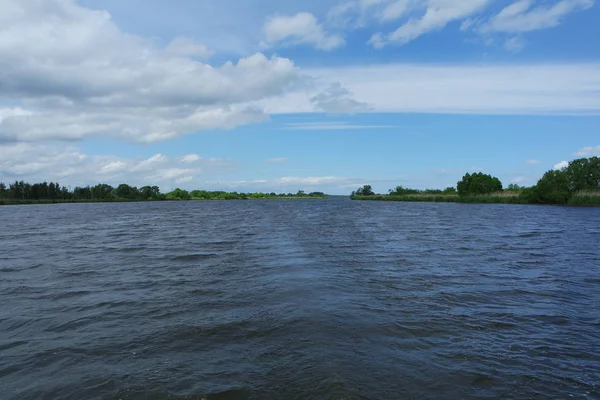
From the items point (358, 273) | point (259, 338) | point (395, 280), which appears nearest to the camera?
point (259, 338)

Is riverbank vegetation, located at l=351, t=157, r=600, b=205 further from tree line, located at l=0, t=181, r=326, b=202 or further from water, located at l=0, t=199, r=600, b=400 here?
tree line, located at l=0, t=181, r=326, b=202

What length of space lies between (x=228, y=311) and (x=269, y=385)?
3922mm

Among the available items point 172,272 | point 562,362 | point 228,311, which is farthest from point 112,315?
point 562,362

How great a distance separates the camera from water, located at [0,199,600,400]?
19.1 feet

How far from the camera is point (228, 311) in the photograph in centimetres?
941

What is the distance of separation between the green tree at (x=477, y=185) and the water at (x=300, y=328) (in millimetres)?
96368

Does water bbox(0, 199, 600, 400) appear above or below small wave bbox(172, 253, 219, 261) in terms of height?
below

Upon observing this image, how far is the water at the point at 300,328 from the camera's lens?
19.1ft

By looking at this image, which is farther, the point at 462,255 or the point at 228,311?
the point at 462,255

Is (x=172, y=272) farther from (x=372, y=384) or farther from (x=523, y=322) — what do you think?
(x=523, y=322)

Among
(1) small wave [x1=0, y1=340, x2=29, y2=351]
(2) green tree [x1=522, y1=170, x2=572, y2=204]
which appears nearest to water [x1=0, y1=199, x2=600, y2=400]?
(1) small wave [x1=0, y1=340, x2=29, y2=351]

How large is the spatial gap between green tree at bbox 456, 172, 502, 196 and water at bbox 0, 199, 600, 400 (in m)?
96.4

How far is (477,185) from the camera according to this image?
346 ft

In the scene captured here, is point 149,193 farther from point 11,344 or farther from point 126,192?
point 11,344
